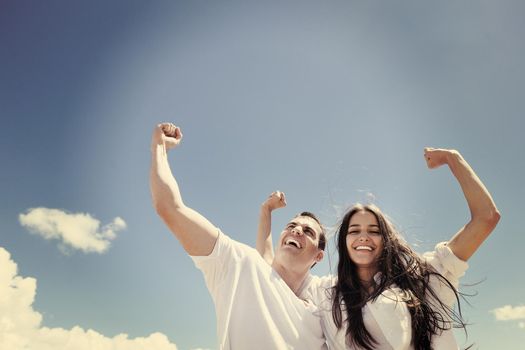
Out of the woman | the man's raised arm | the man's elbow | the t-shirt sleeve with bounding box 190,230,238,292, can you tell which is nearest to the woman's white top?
the woman

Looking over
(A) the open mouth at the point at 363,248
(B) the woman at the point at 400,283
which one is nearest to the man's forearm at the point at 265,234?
(B) the woman at the point at 400,283

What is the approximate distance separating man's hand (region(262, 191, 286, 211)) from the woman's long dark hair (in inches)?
81.0

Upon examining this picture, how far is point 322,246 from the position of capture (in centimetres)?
750

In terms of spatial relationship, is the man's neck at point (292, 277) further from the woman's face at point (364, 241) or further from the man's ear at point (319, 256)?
the woman's face at point (364, 241)

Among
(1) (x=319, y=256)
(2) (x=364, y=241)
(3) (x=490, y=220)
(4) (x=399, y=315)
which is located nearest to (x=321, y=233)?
(1) (x=319, y=256)

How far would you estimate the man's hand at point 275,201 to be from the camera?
805cm

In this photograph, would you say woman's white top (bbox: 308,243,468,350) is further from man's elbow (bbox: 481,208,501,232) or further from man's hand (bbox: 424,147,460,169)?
man's hand (bbox: 424,147,460,169)

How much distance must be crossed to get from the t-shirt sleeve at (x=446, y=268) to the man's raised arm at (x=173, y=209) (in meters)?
2.91

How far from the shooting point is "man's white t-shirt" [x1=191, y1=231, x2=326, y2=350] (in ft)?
16.3

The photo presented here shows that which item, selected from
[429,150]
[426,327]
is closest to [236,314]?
[426,327]

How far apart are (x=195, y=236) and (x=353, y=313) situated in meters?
2.36

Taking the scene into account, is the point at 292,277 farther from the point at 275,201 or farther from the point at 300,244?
the point at 275,201

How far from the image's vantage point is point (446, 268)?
5.04m

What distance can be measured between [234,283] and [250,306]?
1.17 feet
